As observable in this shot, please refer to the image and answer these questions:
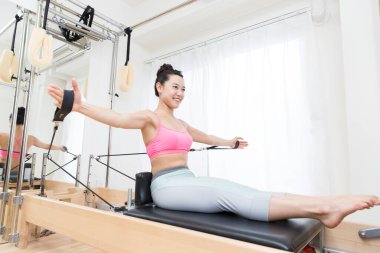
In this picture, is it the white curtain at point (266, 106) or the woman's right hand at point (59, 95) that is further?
the white curtain at point (266, 106)

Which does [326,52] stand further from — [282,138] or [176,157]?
[176,157]

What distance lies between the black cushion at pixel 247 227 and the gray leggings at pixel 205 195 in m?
0.03

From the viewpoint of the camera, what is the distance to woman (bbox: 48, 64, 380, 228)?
33.0 inches

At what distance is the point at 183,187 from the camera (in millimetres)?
1104

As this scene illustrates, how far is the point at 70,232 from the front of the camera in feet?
3.76

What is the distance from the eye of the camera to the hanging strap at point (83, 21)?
7.03ft

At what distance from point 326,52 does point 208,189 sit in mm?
1517

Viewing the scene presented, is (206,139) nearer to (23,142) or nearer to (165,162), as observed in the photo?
(165,162)

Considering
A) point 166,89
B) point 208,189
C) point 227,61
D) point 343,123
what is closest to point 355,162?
point 343,123

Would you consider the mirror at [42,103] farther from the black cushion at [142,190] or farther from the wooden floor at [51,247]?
the black cushion at [142,190]

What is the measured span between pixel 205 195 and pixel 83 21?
6.41 feet

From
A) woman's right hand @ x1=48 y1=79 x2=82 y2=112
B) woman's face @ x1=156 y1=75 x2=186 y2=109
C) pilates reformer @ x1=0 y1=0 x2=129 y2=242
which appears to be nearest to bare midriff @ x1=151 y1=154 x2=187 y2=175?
woman's face @ x1=156 y1=75 x2=186 y2=109

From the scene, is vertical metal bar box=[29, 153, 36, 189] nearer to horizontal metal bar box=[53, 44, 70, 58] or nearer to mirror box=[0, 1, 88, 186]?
mirror box=[0, 1, 88, 186]

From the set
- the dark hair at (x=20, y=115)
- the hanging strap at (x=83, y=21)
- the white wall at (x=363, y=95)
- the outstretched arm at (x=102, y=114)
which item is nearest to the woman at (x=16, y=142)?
the dark hair at (x=20, y=115)
